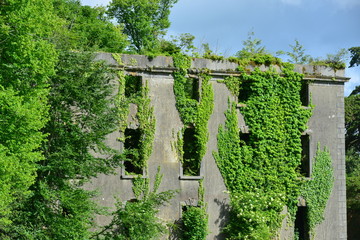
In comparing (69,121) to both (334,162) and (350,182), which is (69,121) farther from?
(350,182)

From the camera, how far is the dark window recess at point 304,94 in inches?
1283

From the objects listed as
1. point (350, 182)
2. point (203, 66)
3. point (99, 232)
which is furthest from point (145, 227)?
point (350, 182)

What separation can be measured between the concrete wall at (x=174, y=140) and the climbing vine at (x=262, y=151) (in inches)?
18.1

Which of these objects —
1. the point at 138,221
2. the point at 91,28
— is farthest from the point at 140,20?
the point at 138,221

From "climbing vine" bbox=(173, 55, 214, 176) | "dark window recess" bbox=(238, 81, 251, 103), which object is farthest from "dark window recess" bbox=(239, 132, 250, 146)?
"climbing vine" bbox=(173, 55, 214, 176)

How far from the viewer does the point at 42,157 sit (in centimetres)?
2330

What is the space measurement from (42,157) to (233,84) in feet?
35.7

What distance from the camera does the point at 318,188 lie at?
106 feet

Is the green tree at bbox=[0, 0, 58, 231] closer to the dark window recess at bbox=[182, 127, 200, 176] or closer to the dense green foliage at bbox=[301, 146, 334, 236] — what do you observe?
the dark window recess at bbox=[182, 127, 200, 176]

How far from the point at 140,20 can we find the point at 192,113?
20446mm

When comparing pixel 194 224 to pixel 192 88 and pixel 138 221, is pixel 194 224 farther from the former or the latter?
pixel 192 88

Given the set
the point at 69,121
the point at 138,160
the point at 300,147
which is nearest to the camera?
the point at 69,121

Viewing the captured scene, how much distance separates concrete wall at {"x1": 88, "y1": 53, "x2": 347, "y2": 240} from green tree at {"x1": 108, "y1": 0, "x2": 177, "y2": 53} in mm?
17698

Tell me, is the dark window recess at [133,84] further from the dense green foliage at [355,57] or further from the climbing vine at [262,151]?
the dense green foliage at [355,57]
